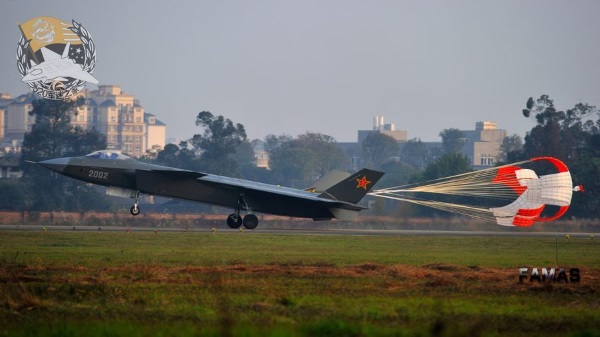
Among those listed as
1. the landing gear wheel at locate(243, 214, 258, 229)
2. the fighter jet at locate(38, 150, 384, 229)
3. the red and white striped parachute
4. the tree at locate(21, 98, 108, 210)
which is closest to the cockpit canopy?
the fighter jet at locate(38, 150, 384, 229)

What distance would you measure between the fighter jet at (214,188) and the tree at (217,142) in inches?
1827

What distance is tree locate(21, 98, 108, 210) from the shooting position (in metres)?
76.3

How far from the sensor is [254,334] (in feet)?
44.6

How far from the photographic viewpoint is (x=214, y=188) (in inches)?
1638

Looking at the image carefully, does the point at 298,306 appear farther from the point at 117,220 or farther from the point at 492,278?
the point at 117,220

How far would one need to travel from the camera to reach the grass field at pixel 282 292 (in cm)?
1480

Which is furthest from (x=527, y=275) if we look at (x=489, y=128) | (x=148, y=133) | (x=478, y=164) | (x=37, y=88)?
(x=148, y=133)

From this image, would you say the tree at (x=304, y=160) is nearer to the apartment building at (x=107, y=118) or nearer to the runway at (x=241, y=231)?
the apartment building at (x=107, y=118)

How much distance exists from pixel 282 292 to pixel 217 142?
72928 mm

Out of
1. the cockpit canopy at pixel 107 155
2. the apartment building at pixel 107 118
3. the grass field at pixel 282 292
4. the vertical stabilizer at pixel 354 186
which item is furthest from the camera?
the apartment building at pixel 107 118

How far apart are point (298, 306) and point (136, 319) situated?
3.04 metres

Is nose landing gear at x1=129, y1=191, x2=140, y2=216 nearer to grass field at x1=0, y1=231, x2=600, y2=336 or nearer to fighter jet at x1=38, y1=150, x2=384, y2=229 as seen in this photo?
fighter jet at x1=38, y1=150, x2=384, y2=229

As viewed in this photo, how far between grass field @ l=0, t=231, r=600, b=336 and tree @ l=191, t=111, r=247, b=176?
5772 centimetres

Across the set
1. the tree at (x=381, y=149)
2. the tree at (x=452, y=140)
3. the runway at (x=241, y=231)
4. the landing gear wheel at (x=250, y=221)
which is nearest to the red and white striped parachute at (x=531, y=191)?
the runway at (x=241, y=231)
